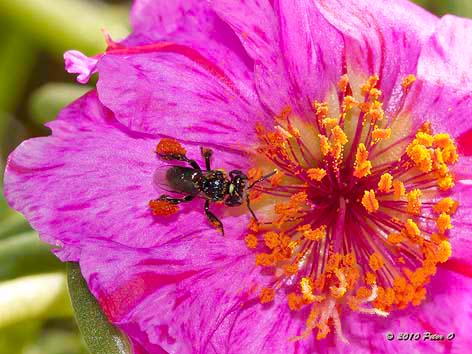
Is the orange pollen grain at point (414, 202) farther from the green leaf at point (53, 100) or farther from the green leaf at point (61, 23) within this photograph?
the green leaf at point (61, 23)

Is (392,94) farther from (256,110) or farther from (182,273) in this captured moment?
(182,273)

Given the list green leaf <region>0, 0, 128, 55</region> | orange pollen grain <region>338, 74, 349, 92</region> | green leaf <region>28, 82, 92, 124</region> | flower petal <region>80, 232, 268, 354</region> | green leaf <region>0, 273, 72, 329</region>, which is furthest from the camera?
A: green leaf <region>0, 0, 128, 55</region>

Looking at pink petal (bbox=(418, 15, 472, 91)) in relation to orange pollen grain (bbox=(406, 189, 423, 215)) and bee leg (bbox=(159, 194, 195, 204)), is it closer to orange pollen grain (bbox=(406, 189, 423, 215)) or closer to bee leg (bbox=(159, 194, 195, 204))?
orange pollen grain (bbox=(406, 189, 423, 215))

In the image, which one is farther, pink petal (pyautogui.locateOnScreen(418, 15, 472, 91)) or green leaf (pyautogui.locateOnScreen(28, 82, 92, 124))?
green leaf (pyautogui.locateOnScreen(28, 82, 92, 124))

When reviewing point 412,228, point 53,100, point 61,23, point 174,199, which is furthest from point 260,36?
point 61,23

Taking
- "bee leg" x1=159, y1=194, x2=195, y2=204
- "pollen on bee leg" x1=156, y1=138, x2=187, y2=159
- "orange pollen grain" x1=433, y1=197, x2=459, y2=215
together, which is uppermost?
"orange pollen grain" x1=433, y1=197, x2=459, y2=215

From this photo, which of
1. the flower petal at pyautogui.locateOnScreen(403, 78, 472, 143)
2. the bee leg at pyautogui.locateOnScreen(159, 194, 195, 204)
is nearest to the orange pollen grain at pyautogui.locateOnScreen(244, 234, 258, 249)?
the bee leg at pyautogui.locateOnScreen(159, 194, 195, 204)

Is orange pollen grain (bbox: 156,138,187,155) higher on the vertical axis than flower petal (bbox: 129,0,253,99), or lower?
lower

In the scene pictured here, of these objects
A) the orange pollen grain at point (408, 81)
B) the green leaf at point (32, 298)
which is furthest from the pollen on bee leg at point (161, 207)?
the orange pollen grain at point (408, 81)
